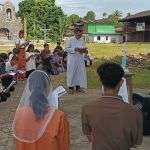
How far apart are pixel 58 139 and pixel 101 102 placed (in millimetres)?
455

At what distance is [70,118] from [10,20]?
69.5 m

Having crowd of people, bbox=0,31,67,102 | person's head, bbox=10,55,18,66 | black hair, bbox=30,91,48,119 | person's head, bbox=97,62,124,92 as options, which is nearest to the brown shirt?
person's head, bbox=97,62,124,92

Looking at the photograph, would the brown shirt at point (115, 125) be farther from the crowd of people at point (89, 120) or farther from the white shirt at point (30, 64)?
the white shirt at point (30, 64)

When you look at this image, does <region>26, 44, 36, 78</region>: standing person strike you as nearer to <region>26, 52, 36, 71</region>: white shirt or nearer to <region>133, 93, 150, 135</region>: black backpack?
<region>26, 52, 36, 71</region>: white shirt

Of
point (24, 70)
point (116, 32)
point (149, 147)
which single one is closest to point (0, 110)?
point (149, 147)

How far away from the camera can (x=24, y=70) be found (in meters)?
17.3

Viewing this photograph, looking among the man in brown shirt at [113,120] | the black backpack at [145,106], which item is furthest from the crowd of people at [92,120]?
the black backpack at [145,106]

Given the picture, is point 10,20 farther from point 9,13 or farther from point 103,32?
point 103,32

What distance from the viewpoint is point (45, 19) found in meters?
75.9

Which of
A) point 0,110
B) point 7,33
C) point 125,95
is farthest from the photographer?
point 7,33

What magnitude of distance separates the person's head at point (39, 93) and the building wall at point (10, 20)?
2888 inches

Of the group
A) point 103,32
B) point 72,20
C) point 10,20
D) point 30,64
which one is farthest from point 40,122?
point 103,32

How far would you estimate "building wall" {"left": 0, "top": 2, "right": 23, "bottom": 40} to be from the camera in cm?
7856

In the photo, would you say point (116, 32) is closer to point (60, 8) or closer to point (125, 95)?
point (60, 8)
